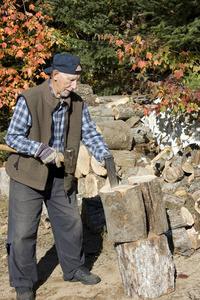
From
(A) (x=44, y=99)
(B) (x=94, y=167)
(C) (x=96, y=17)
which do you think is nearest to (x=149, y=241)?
(A) (x=44, y=99)

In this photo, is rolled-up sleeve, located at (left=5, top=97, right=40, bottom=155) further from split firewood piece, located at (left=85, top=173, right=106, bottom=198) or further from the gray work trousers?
split firewood piece, located at (left=85, top=173, right=106, bottom=198)

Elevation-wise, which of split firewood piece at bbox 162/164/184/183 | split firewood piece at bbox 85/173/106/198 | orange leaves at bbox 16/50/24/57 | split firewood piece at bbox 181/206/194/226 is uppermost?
orange leaves at bbox 16/50/24/57

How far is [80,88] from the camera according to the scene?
7215mm

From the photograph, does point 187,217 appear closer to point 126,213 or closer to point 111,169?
point 126,213

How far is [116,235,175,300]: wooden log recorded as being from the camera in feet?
9.80

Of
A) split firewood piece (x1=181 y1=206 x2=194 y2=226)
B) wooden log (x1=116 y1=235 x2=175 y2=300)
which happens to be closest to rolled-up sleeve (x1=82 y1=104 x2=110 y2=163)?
wooden log (x1=116 y1=235 x2=175 y2=300)

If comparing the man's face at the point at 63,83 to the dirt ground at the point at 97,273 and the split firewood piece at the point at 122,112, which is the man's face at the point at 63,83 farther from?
the split firewood piece at the point at 122,112

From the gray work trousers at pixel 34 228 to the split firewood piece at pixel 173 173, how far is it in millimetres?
2346

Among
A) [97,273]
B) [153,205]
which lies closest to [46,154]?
[153,205]

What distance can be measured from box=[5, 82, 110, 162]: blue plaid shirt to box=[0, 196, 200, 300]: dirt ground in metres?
1.14

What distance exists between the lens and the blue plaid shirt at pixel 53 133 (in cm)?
295

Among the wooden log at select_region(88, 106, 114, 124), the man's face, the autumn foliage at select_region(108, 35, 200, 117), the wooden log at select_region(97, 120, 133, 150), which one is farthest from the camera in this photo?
the wooden log at select_region(88, 106, 114, 124)

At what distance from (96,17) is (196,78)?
2.61m

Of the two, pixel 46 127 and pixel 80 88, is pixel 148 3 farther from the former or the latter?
pixel 46 127
